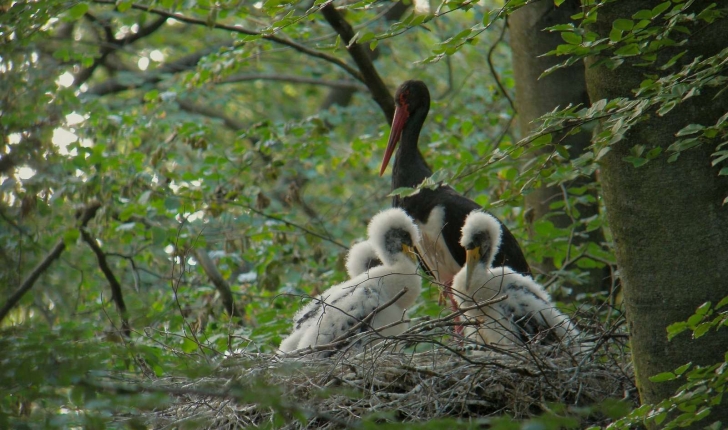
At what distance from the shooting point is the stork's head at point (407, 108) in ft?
22.1

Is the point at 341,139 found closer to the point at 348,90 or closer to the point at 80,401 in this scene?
the point at 348,90

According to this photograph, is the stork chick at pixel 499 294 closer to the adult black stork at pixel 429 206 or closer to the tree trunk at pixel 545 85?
the adult black stork at pixel 429 206

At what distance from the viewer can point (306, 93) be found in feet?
47.2

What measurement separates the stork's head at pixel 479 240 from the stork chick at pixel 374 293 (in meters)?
0.32

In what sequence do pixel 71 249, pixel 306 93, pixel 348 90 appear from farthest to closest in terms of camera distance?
pixel 306 93, pixel 348 90, pixel 71 249

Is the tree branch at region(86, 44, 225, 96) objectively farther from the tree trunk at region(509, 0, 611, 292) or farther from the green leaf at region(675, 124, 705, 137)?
the green leaf at region(675, 124, 705, 137)

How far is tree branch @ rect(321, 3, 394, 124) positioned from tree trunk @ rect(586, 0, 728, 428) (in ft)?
8.40

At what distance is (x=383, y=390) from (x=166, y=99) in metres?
4.06

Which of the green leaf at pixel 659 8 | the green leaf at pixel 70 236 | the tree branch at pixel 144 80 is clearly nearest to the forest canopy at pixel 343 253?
the green leaf at pixel 659 8

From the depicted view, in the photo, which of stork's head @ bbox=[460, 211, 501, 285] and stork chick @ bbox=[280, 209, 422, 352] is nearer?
stork chick @ bbox=[280, 209, 422, 352]

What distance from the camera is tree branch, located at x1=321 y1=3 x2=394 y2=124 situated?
579cm

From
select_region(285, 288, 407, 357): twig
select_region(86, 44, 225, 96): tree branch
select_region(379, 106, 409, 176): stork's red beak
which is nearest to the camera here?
select_region(285, 288, 407, 357): twig

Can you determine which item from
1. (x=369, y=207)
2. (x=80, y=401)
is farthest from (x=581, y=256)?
(x=369, y=207)

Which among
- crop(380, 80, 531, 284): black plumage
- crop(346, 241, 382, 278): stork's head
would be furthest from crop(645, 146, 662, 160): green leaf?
crop(346, 241, 382, 278): stork's head
